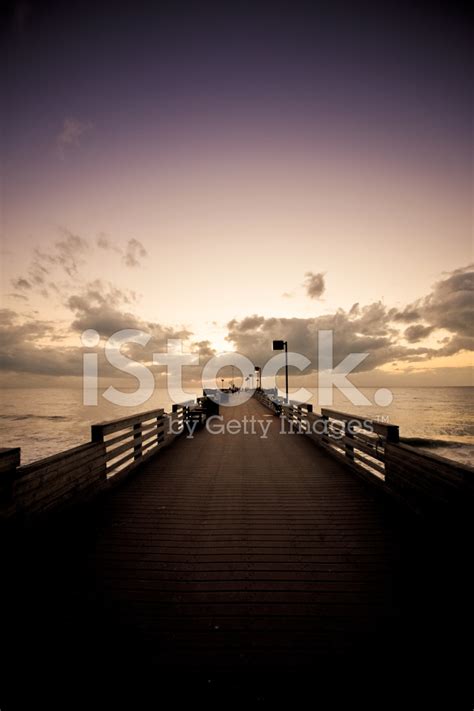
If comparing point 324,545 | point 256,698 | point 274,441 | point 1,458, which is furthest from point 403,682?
point 274,441

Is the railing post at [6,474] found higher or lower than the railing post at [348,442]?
higher

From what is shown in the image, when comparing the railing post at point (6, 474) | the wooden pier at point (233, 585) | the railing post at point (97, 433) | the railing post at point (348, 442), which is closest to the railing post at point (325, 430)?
the railing post at point (348, 442)

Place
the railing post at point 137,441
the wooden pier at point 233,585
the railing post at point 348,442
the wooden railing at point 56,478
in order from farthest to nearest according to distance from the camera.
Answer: the railing post at point 137,441, the railing post at point 348,442, the wooden railing at point 56,478, the wooden pier at point 233,585

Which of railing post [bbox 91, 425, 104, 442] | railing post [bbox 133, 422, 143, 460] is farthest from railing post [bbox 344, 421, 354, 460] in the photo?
railing post [bbox 91, 425, 104, 442]

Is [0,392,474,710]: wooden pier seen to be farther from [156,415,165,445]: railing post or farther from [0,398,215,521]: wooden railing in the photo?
[156,415,165,445]: railing post

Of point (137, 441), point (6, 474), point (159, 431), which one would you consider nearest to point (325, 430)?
point (159, 431)

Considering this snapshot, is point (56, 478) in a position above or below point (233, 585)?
above

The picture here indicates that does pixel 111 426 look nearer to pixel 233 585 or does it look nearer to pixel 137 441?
pixel 137 441

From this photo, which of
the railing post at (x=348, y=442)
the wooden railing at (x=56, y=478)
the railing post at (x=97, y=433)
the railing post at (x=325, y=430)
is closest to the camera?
the wooden railing at (x=56, y=478)

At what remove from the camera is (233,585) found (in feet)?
10.9

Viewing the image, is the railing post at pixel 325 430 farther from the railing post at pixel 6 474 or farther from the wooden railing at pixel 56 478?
the railing post at pixel 6 474

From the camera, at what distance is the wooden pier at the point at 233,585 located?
226 centimetres

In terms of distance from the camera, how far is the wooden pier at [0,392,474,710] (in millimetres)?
2258

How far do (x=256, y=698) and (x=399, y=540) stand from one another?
2922mm
